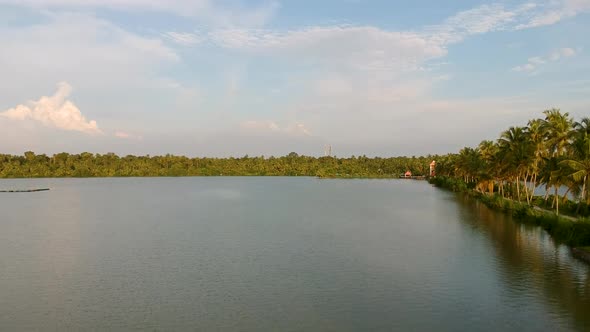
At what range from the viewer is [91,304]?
25.9 m

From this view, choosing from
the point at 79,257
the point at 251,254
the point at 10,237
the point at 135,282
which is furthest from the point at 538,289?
the point at 10,237

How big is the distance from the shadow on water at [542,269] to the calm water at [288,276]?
102mm

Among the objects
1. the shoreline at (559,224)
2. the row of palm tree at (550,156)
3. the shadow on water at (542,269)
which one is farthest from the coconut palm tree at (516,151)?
the shadow on water at (542,269)

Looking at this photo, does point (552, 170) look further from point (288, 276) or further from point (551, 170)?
point (288, 276)

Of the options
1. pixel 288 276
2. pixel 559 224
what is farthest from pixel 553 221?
pixel 288 276

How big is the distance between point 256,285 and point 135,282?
776 centimetres

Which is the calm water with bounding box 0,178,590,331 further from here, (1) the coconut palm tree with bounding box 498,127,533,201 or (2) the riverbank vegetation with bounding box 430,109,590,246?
(1) the coconut palm tree with bounding box 498,127,533,201

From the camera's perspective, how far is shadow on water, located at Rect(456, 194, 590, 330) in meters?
25.2

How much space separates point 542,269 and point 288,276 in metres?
17.2

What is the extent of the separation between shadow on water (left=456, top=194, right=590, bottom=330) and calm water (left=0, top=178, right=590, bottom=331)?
0.34 feet

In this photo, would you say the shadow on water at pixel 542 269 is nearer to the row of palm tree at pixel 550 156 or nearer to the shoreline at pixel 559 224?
the shoreline at pixel 559 224

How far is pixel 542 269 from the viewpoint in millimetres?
32438

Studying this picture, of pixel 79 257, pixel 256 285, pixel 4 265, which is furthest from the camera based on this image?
Answer: pixel 79 257

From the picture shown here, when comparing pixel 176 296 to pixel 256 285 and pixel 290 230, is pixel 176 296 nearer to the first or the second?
pixel 256 285
